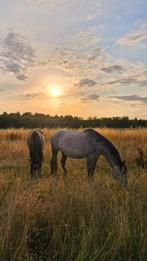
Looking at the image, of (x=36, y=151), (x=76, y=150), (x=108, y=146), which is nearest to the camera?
(x=108, y=146)

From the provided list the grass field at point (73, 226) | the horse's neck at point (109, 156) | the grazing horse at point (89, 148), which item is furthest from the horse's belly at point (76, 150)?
the grass field at point (73, 226)

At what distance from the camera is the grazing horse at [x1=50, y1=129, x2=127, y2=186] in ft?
33.9

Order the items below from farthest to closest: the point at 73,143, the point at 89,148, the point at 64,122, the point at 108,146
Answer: the point at 64,122 → the point at 73,143 → the point at 89,148 → the point at 108,146

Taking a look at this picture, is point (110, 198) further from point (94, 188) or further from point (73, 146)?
point (73, 146)

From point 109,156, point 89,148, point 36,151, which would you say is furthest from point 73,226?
point 36,151

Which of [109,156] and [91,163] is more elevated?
[109,156]

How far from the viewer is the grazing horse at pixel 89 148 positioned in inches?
407

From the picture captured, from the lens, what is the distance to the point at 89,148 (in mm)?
11578

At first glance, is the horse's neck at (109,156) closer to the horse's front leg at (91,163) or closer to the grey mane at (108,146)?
the grey mane at (108,146)

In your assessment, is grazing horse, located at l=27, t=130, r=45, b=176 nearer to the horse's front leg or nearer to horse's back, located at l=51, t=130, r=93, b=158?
horse's back, located at l=51, t=130, r=93, b=158

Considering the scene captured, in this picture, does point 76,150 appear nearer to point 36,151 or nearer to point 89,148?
point 89,148

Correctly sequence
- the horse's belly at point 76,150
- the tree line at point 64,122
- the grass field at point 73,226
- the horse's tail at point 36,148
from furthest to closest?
the tree line at point 64,122 → the horse's tail at point 36,148 → the horse's belly at point 76,150 → the grass field at point 73,226

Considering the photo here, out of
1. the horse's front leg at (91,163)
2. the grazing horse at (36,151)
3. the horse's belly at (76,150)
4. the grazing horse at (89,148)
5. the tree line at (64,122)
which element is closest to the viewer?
the grazing horse at (89,148)

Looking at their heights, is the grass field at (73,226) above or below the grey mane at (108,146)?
below
